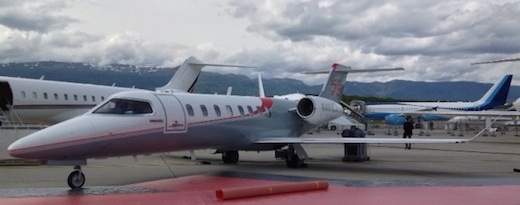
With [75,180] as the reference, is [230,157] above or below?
above

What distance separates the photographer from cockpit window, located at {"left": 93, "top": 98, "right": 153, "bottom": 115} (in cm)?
1105

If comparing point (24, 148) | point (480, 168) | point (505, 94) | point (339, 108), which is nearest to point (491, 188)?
point (480, 168)

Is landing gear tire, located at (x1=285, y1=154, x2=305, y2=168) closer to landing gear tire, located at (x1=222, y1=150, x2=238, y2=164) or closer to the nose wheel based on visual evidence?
landing gear tire, located at (x1=222, y1=150, x2=238, y2=164)

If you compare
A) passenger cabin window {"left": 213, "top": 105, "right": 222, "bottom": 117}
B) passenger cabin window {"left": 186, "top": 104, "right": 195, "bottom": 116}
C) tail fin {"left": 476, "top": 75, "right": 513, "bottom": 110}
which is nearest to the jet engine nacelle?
passenger cabin window {"left": 213, "top": 105, "right": 222, "bottom": 117}

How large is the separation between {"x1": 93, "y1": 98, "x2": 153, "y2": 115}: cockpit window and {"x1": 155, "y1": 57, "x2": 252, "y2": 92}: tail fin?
2202 cm

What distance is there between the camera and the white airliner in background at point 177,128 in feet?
32.3

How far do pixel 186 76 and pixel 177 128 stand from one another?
22197 millimetres

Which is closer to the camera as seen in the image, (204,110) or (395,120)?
(204,110)

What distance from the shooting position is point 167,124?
472 inches

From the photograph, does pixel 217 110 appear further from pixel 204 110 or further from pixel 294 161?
pixel 294 161

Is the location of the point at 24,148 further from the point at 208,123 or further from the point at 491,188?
the point at 491,188

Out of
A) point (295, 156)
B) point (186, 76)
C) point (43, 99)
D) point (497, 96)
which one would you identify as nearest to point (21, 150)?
point (295, 156)

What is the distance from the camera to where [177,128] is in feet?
40.5

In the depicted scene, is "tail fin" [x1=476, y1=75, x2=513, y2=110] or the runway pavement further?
"tail fin" [x1=476, y1=75, x2=513, y2=110]
